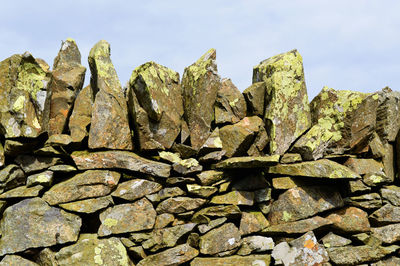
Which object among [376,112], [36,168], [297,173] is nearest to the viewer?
[36,168]

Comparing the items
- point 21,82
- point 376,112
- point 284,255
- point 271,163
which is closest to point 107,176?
point 21,82

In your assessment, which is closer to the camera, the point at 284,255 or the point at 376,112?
the point at 284,255

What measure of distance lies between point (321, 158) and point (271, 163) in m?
1.96

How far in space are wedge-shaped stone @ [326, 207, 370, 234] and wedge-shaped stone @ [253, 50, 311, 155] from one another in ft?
7.46

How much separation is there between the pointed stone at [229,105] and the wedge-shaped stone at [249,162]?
142 cm

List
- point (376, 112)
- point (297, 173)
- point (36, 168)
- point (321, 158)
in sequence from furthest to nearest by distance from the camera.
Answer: point (376, 112) < point (321, 158) < point (297, 173) < point (36, 168)

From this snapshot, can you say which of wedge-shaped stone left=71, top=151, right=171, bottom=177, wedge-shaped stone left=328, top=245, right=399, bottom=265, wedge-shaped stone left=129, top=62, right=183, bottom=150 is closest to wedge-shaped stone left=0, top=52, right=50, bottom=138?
wedge-shaped stone left=71, top=151, right=171, bottom=177

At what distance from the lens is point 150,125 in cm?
907

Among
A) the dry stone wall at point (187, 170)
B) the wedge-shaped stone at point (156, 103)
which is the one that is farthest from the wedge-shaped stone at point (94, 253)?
the wedge-shaped stone at point (156, 103)

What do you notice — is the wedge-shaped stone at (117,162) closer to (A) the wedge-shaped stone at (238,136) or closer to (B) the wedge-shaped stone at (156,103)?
(B) the wedge-shaped stone at (156,103)

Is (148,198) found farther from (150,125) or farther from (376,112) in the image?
(376,112)

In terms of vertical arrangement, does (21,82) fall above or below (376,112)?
above

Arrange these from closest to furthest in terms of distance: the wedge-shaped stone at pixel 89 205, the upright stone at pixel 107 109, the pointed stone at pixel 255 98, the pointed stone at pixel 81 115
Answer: the wedge-shaped stone at pixel 89 205, the upright stone at pixel 107 109, the pointed stone at pixel 81 115, the pointed stone at pixel 255 98

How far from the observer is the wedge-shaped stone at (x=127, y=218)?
324 inches
